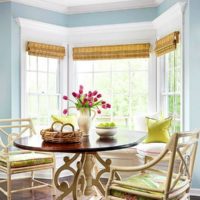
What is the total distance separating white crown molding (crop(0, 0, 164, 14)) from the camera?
4.64 meters

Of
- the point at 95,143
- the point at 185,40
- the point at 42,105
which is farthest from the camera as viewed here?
the point at 42,105

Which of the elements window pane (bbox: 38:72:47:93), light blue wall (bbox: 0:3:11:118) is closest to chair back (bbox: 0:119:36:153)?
light blue wall (bbox: 0:3:11:118)

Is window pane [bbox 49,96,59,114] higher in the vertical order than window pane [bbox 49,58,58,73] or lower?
lower

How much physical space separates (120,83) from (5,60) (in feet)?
6.17

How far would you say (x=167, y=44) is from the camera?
13.9 ft

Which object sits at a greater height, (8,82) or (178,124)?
(8,82)

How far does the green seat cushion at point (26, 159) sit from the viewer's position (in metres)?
3.21

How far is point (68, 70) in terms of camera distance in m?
5.14

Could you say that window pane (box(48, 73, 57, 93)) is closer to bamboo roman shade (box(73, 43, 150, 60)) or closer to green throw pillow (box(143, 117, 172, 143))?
bamboo roman shade (box(73, 43, 150, 60))

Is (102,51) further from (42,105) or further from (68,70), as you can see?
(42,105)

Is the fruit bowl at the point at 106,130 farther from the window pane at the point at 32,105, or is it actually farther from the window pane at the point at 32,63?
the window pane at the point at 32,63

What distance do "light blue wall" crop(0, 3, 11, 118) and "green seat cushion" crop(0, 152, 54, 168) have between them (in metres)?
1.06

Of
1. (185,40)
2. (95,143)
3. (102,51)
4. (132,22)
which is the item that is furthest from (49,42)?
(95,143)

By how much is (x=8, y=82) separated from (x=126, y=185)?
111 inches
